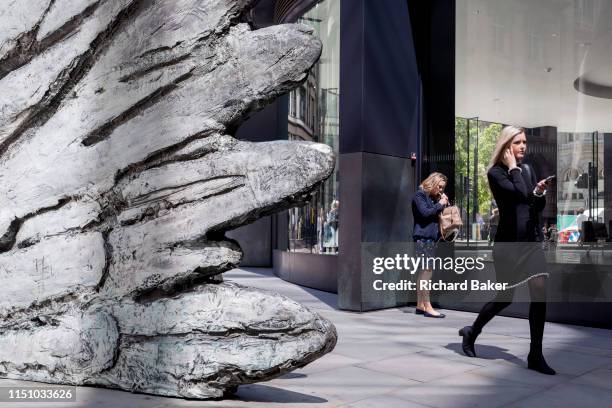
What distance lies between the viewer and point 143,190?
10.5 ft

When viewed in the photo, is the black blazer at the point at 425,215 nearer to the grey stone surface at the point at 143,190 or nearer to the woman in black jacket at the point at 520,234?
the woman in black jacket at the point at 520,234

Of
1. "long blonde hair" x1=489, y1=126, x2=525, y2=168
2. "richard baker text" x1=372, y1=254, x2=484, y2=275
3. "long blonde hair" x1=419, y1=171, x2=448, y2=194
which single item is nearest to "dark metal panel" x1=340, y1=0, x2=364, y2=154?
"long blonde hair" x1=419, y1=171, x2=448, y2=194

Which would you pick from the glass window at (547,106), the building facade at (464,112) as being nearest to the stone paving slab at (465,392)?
the building facade at (464,112)

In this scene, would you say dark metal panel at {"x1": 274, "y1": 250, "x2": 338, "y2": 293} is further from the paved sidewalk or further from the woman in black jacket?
the woman in black jacket

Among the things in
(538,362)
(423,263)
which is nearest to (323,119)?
(423,263)

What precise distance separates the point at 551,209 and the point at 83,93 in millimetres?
5053

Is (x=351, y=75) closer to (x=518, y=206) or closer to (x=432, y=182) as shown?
(x=432, y=182)

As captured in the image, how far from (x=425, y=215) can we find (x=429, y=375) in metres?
2.84

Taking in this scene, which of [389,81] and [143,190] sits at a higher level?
[389,81]

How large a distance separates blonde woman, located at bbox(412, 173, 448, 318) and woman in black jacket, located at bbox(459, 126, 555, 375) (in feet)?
7.29

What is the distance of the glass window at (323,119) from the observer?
28.0 feet

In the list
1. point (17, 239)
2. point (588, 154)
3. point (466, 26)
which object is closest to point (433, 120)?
point (466, 26)

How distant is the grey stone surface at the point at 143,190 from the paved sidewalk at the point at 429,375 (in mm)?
258

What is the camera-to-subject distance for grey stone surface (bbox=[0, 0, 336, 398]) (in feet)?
9.89
